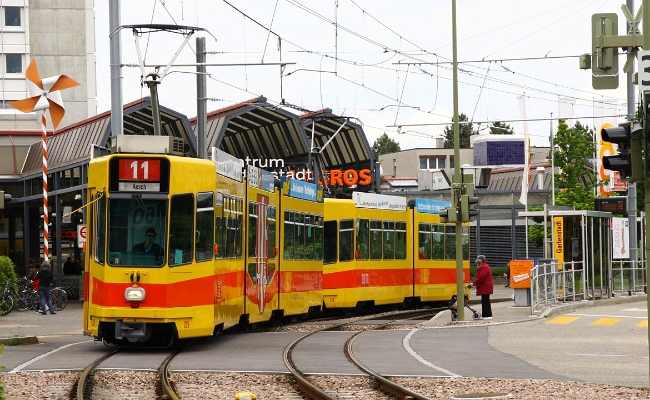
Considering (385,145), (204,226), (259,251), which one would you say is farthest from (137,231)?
(385,145)

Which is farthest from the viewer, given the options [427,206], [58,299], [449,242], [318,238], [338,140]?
[338,140]

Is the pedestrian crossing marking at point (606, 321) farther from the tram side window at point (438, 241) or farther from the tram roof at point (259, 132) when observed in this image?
the tram roof at point (259, 132)

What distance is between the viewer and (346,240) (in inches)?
1233

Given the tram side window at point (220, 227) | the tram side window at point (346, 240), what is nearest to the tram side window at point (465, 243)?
the tram side window at point (346, 240)

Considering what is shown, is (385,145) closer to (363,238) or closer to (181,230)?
(363,238)

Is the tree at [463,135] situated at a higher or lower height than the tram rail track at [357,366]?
higher

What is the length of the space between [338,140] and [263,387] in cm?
4451

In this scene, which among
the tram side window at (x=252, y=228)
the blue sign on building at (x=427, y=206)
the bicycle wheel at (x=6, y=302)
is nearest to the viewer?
the tram side window at (x=252, y=228)

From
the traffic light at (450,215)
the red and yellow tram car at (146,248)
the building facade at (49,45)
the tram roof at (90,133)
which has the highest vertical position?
the building facade at (49,45)

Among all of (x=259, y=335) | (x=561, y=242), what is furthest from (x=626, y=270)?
(x=259, y=335)

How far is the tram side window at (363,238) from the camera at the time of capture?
31750 mm

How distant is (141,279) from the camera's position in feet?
60.2

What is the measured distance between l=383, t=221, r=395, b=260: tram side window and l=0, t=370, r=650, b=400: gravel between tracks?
17.9m

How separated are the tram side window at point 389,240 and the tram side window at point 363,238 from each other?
1.26 metres
